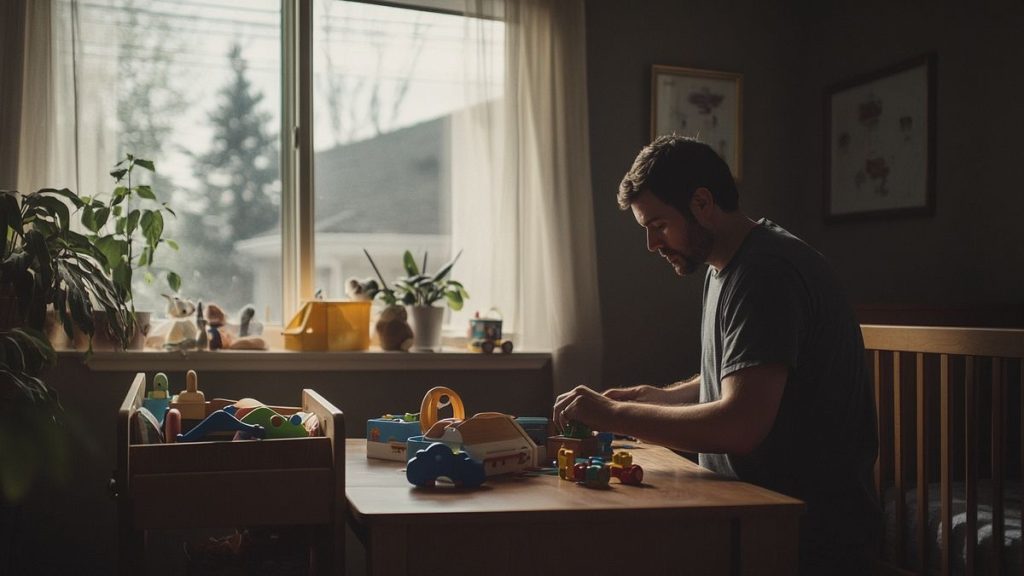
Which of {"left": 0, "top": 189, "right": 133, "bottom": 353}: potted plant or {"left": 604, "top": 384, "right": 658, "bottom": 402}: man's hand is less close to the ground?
{"left": 0, "top": 189, "right": 133, "bottom": 353}: potted plant

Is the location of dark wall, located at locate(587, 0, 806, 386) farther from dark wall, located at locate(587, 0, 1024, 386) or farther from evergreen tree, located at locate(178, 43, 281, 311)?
evergreen tree, located at locate(178, 43, 281, 311)

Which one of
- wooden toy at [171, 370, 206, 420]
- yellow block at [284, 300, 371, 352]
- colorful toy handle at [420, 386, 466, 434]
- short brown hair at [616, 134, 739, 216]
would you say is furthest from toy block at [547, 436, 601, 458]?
yellow block at [284, 300, 371, 352]

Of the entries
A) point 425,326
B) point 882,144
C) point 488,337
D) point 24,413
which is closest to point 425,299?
point 425,326

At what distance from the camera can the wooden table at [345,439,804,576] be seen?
4.39 feet

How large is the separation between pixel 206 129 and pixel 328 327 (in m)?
0.79

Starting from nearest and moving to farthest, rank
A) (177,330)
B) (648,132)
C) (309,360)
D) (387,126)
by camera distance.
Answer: (177,330), (309,360), (387,126), (648,132)

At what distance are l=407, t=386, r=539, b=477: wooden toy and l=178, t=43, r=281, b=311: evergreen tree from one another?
1.57m

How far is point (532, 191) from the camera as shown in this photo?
330cm

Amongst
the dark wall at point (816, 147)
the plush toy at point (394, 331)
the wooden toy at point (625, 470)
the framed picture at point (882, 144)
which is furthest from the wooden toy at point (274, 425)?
the framed picture at point (882, 144)

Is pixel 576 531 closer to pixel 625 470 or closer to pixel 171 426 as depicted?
pixel 625 470

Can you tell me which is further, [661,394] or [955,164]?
[955,164]

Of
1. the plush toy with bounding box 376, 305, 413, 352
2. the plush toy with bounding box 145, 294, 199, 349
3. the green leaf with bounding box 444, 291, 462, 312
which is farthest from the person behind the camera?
the green leaf with bounding box 444, 291, 462, 312

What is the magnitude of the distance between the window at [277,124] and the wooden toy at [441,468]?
172 centimetres

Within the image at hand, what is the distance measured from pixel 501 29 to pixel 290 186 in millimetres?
951
